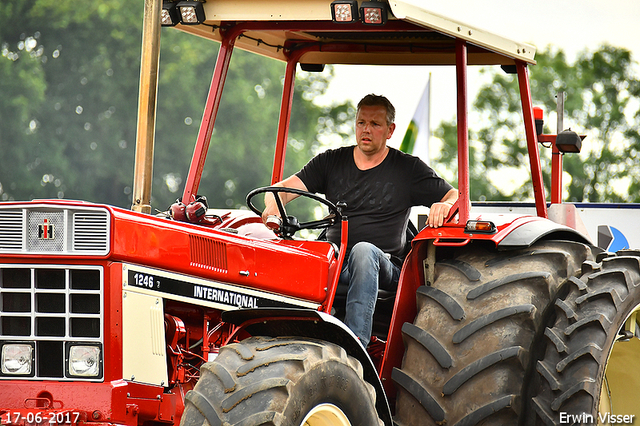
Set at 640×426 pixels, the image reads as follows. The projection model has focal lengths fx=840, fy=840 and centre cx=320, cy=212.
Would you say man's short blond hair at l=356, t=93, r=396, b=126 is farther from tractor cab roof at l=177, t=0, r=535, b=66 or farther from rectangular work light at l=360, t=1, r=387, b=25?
rectangular work light at l=360, t=1, r=387, b=25

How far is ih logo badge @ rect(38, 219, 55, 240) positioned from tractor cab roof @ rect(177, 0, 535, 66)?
159 centimetres

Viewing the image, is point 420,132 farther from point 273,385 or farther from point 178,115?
point 178,115

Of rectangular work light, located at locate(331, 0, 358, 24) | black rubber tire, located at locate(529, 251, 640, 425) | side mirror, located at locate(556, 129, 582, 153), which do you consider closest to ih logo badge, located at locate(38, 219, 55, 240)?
rectangular work light, located at locate(331, 0, 358, 24)

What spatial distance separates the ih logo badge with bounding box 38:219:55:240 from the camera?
132 inches

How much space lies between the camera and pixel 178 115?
30.7 meters

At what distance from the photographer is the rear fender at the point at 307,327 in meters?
3.48

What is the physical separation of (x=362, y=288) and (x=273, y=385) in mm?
1313

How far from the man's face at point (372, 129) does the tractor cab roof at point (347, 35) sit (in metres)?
0.49

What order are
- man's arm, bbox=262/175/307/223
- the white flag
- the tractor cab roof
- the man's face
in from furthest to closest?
the white flag, the man's face, man's arm, bbox=262/175/307/223, the tractor cab roof

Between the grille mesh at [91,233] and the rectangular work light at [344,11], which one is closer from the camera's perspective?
the grille mesh at [91,233]

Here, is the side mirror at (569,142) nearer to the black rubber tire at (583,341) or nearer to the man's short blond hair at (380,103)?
the man's short blond hair at (380,103)

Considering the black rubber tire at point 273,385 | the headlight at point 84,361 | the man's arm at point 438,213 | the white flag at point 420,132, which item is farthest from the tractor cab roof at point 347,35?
the white flag at point 420,132

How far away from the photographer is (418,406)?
4109 millimetres

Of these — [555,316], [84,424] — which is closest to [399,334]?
[555,316]
